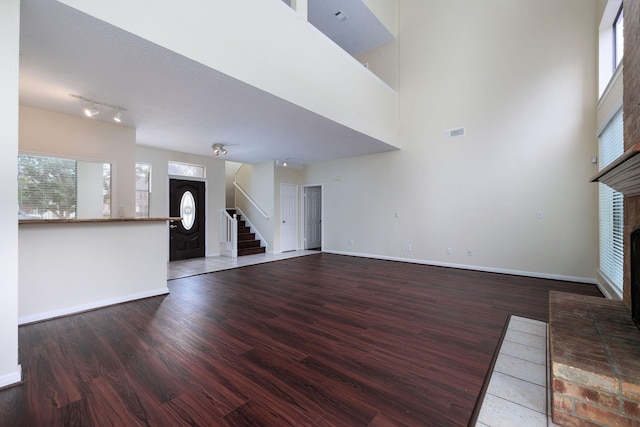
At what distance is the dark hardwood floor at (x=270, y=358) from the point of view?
161cm

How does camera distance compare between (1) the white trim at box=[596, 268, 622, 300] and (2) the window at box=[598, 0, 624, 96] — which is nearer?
(1) the white trim at box=[596, 268, 622, 300]

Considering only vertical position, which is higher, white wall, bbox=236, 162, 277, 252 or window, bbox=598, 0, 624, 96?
window, bbox=598, 0, 624, 96

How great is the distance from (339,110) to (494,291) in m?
3.71

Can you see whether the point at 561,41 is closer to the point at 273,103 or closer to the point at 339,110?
the point at 339,110

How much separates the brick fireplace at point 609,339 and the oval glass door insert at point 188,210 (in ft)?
23.3

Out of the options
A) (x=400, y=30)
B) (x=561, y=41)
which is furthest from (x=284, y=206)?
(x=561, y=41)

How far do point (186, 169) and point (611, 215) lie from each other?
8131 millimetres

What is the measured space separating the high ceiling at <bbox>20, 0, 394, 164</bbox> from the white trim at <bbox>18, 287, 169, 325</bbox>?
2649 millimetres

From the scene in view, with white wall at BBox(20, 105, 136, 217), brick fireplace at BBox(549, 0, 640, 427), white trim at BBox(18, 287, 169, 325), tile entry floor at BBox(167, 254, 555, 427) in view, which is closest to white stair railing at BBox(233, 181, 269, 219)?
white wall at BBox(20, 105, 136, 217)

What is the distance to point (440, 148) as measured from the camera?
19.1 feet

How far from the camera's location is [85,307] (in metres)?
3.30

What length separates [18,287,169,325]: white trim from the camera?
9.69ft

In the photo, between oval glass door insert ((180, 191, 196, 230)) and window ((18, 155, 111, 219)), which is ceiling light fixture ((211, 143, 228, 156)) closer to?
oval glass door insert ((180, 191, 196, 230))

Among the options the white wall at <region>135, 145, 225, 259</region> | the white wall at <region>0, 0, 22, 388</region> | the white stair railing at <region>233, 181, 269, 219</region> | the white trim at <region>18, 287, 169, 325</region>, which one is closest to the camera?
the white wall at <region>0, 0, 22, 388</region>
